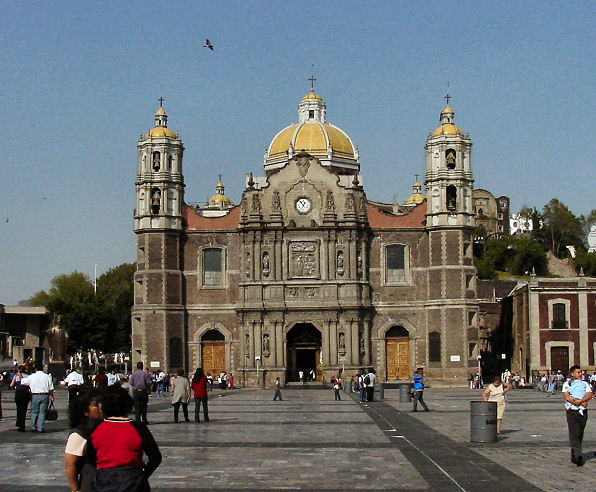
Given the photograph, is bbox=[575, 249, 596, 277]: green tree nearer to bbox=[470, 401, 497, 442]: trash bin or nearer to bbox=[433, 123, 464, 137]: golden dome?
bbox=[433, 123, 464, 137]: golden dome

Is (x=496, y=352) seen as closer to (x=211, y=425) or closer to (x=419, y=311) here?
(x=419, y=311)

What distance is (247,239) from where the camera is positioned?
65375mm

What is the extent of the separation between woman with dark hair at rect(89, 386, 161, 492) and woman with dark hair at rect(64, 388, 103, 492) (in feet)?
1.14

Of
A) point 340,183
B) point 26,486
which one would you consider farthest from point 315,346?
point 26,486

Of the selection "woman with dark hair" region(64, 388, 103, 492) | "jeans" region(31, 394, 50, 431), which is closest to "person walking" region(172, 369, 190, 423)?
"jeans" region(31, 394, 50, 431)

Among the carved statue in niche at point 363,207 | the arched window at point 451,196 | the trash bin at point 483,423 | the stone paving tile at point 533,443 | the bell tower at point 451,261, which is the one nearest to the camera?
the stone paving tile at point 533,443

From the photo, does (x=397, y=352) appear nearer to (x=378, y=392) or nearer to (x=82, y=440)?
(x=378, y=392)

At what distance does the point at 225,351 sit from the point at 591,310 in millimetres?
23242

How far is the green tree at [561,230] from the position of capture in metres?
127

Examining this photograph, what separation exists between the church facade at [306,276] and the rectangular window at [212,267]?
0.06 m

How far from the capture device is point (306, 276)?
65.4 metres

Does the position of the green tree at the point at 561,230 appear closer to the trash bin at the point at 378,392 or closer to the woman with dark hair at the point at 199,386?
the trash bin at the point at 378,392

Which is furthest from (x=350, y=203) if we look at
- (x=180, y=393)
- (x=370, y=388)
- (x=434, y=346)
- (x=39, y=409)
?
(x=39, y=409)

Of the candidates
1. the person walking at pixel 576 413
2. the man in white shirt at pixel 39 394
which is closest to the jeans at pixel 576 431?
the person walking at pixel 576 413
